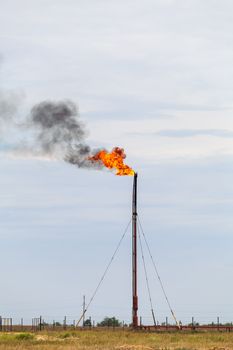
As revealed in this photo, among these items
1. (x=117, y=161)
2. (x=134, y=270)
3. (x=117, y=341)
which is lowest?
(x=117, y=341)

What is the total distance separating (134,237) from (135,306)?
23.5 ft

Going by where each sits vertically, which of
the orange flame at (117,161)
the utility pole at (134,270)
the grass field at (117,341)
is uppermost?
the orange flame at (117,161)

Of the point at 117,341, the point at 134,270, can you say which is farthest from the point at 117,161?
the point at 117,341

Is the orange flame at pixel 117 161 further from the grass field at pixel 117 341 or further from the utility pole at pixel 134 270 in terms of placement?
the grass field at pixel 117 341

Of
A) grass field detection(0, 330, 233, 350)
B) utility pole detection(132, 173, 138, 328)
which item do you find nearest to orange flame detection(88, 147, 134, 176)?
utility pole detection(132, 173, 138, 328)

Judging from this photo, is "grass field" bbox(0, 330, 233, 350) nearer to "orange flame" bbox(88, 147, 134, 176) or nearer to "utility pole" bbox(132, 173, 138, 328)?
"utility pole" bbox(132, 173, 138, 328)

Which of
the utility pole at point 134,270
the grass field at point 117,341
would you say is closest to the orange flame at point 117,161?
the utility pole at point 134,270

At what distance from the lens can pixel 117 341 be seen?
206 feet

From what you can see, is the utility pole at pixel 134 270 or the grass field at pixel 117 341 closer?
the grass field at pixel 117 341

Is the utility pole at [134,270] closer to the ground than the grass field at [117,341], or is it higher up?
higher up

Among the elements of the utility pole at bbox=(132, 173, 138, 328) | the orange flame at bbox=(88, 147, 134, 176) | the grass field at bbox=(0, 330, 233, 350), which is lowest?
the grass field at bbox=(0, 330, 233, 350)

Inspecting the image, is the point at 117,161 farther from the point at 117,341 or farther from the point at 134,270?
the point at 117,341

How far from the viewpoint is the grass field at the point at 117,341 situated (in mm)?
55906

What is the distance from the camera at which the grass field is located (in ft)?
183
